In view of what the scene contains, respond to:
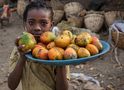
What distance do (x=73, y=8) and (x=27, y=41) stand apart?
5253 millimetres

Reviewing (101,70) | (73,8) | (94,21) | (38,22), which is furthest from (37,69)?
(73,8)

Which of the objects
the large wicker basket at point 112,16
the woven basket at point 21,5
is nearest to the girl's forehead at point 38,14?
the large wicker basket at point 112,16

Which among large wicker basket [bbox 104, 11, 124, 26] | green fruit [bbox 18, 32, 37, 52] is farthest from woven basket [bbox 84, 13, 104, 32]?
green fruit [bbox 18, 32, 37, 52]

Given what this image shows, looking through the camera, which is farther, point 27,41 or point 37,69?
point 37,69

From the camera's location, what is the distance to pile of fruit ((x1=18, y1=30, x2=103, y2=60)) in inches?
74.4

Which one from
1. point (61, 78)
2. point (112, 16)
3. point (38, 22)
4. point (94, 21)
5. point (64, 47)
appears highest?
point (38, 22)

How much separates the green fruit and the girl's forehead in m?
0.17

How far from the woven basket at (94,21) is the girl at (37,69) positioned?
175 inches

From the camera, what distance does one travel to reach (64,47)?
2.02 m

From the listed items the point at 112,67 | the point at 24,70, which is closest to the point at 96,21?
the point at 112,67

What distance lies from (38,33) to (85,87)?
2.24 m

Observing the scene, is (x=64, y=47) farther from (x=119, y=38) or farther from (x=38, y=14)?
(x=119, y=38)

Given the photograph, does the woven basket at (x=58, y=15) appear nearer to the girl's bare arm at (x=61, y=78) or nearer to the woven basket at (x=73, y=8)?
the woven basket at (x=73, y=8)

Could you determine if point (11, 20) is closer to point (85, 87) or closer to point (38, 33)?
point (85, 87)
